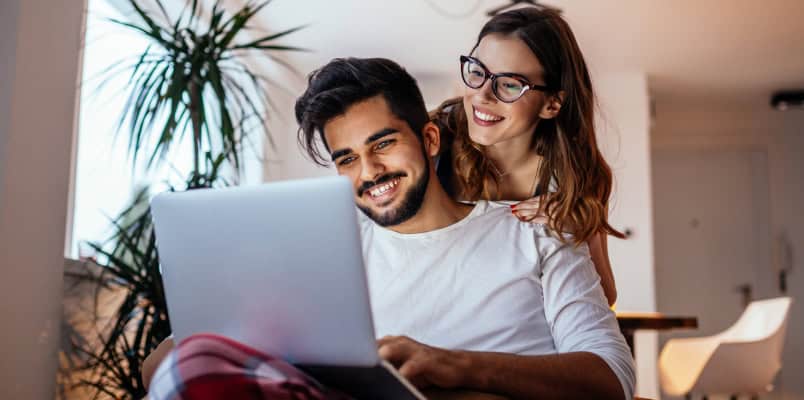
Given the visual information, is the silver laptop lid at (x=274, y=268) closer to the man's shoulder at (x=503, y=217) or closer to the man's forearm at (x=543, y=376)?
the man's forearm at (x=543, y=376)

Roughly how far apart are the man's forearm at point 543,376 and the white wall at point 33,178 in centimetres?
153

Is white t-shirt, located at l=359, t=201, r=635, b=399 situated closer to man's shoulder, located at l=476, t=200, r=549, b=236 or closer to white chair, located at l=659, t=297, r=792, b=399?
man's shoulder, located at l=476, t=200, r=549, b=236

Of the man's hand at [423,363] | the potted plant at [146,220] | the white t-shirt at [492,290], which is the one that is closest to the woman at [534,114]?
the white t-shirt at [492,290]

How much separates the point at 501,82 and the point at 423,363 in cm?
91

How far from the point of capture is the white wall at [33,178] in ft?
7.23

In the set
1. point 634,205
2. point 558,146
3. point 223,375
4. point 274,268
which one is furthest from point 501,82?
point 634,205

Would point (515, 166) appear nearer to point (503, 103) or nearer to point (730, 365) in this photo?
point (503, 103)

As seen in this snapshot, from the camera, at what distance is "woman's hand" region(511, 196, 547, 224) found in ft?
5.60

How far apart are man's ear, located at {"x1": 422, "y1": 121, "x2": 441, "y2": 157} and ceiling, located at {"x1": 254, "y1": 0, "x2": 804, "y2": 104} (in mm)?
3306

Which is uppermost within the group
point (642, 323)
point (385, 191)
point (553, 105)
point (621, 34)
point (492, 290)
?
point (621, 34)

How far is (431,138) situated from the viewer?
6.31ft

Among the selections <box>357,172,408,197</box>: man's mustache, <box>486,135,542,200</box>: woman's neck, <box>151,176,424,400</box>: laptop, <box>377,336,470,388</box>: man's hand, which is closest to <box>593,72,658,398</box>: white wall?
<box>486,135,542,200</box>: woman's neck

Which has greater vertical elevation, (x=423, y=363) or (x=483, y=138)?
(x=483, y=138)

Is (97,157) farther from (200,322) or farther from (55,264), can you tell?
(200,322)
